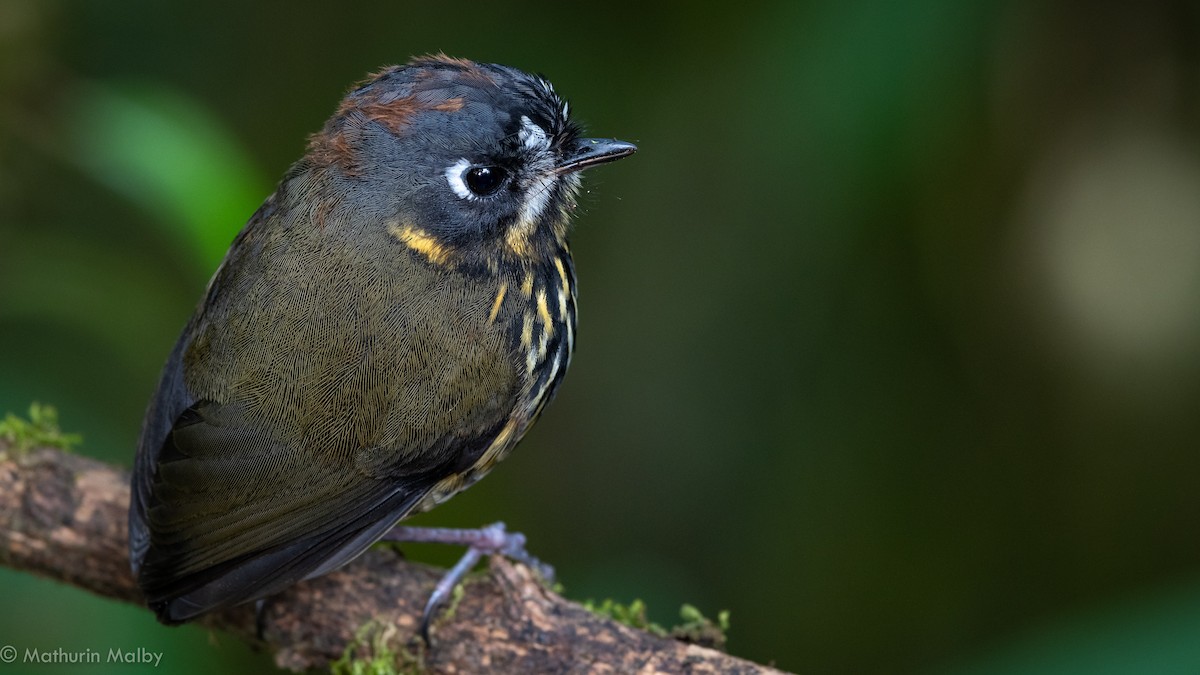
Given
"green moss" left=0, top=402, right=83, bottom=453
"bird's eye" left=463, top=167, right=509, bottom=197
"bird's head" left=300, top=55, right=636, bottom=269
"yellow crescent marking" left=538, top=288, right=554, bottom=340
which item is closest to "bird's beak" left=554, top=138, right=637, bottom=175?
"bird's head" left=300, top=55, right=636, bottom=269

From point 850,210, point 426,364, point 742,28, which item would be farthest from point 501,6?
point 426,364

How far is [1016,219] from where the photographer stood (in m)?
3.92

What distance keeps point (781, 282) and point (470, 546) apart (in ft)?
5.63

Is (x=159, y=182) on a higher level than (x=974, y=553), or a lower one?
higher

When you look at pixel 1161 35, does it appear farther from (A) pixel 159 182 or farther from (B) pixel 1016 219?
(A) pixel 159 182

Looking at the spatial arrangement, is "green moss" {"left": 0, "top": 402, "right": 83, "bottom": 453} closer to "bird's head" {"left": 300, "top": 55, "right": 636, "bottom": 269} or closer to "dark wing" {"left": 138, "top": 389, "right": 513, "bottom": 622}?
"dark wing" {"left": 138, "top": 389, "right": 513, "bottom": 622}

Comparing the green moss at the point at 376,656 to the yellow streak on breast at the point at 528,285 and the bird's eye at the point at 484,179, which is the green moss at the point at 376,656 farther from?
the bird's eye at the point at 484,179

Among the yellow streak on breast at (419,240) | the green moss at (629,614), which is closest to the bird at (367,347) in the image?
the yellow streak on breast at (419,240)

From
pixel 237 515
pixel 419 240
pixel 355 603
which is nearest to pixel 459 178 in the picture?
pixel 419 240

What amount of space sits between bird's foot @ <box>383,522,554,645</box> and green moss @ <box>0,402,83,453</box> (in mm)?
818

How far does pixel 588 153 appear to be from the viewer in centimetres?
287

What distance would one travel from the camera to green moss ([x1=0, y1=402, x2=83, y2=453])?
3012 mm

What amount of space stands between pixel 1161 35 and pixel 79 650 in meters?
3.37

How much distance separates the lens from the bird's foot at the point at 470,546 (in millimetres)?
2746
